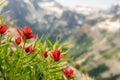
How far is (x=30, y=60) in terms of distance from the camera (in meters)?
6.57

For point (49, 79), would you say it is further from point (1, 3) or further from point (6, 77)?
point (1, 3)

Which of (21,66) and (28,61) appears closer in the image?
(21,66)

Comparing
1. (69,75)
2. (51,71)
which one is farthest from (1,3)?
(69,75)

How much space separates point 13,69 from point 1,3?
4.76 ft

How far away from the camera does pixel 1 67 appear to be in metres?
6.24

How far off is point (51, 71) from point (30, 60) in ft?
2.23

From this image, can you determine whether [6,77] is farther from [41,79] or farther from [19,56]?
[41,79]

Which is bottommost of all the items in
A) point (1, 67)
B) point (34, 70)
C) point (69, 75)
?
point (69, 75)

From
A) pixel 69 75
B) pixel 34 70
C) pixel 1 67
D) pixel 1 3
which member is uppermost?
pixel 1 3

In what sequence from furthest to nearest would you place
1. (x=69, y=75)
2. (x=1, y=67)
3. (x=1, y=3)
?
(x=69, y=75) → (x=1, y=3) → (x=1, y=67)

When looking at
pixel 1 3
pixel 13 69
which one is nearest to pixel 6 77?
pixel 13 69

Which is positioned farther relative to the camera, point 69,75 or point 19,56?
point 69,75

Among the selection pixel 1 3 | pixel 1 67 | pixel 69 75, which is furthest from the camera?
pixel 69 75

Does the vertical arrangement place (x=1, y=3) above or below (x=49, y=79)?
above
